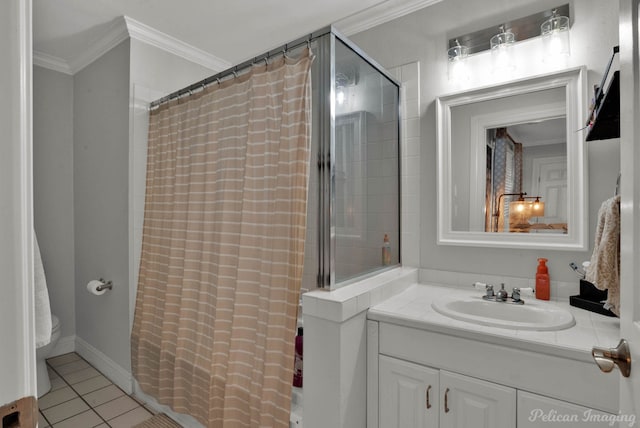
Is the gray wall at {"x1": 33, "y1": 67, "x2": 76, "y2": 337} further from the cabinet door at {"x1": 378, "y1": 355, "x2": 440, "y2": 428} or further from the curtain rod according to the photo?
the cabinet door at {"x1": 378, "y1": 355, "x2": 440, "y2": 428}

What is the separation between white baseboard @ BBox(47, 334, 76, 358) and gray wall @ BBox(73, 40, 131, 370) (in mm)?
89

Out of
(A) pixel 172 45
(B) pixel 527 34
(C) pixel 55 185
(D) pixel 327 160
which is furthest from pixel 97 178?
(B) pixel 527 34

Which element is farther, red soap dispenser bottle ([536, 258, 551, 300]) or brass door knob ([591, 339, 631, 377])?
red soap dispenser bottle ([536, 258, 551, 300])

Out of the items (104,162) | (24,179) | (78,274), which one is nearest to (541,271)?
(24,179)

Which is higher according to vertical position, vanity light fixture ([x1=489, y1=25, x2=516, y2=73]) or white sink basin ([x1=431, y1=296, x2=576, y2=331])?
vanity light fixture ([x1=489, y1=25, x2=516, y2=73])

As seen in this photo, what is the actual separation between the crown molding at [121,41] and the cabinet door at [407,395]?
8.33 ft

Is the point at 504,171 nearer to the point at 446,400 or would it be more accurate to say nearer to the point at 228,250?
the point at 446,400

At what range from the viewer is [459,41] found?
1.83m

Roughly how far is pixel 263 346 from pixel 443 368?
2.52ft

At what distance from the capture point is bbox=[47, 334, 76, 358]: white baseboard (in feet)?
9.21

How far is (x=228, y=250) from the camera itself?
65.5 inches

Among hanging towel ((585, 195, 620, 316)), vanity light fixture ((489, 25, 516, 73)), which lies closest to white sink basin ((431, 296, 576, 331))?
hanging towel ((585, 195, 620, 316))

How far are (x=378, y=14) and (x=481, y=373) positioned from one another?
2065mm

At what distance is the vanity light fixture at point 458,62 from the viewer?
5.94ft
